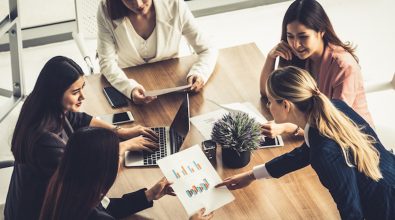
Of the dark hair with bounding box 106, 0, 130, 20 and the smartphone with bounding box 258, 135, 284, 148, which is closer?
the smartphone with bounding box 258, 135, 284, 148

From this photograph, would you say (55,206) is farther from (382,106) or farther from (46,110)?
(382,106)

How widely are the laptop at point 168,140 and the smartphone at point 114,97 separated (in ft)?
0.80

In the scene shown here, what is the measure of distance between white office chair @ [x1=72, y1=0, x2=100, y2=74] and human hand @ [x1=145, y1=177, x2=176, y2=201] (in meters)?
1.08

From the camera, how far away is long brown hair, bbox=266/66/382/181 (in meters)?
1.59

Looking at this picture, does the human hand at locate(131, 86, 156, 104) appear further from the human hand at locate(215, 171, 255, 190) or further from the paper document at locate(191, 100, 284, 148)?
the human hand at locate(215, 171, 255, 190)

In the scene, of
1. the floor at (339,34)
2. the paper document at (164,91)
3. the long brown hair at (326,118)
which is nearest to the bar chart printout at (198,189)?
the long brown hair at (326,118)

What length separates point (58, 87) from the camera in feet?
5.85

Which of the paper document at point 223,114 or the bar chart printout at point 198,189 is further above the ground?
the paper document at point 223,114

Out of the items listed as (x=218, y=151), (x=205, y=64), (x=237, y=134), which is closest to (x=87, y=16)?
(x=205, y=64)

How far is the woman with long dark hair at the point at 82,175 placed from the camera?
148cm

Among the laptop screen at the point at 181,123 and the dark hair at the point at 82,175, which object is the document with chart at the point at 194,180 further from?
the dark hair at the point at 82,175

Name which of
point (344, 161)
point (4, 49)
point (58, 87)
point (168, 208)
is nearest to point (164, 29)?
point (58, 87)

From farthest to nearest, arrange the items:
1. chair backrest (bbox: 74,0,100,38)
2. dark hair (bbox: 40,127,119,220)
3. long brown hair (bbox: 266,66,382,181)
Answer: chair backrest (bbox: 74,0,100,38)
long brown hair (bbox: 266,66,382,181)
dark hair (bbox: 40,127,119,220)

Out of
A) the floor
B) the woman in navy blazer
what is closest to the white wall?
the floor
